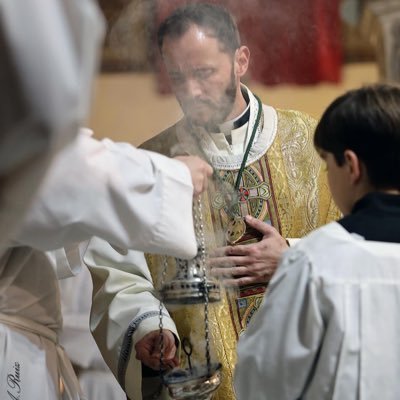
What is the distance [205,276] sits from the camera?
257cm

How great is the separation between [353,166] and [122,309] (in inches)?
44.9

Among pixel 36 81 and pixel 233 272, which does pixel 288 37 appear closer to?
pixel 233 272

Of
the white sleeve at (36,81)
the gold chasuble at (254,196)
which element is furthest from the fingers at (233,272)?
the white sleeve at (36,81)

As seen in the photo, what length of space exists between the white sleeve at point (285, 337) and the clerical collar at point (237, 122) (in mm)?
1047

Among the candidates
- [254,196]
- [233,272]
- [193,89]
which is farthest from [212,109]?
[233,272]

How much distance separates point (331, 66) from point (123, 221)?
297 centimetres

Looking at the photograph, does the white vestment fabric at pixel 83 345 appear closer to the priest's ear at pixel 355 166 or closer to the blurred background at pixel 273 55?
the blurred background at pixel 273 55

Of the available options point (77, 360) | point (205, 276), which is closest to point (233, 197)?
point (205, 276)

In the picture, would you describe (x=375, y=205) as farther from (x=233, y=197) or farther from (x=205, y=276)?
(x=233, y=197)

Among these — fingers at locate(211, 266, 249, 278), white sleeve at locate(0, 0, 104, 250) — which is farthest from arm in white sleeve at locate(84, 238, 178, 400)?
white sleeve at locate(0, 0, 104, 250)

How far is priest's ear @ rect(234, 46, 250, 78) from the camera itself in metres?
3.19

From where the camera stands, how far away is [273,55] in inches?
151

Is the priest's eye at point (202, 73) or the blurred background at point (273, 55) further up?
the priest's eye at point (202, 73)

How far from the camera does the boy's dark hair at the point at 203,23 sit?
3047mm
